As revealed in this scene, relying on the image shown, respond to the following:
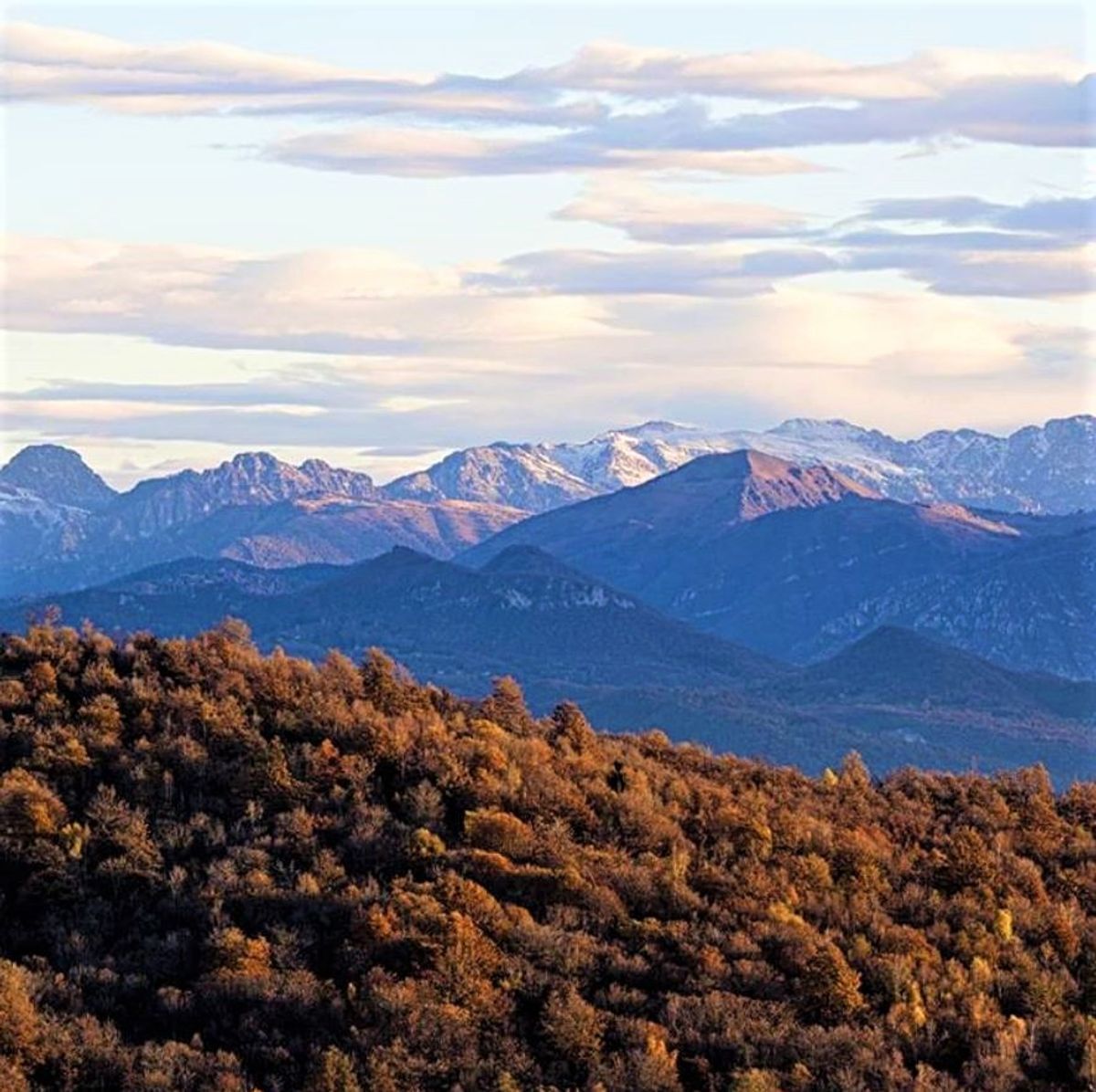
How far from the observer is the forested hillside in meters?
66.4

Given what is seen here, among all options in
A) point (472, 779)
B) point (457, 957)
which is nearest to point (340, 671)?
point (472, 779)

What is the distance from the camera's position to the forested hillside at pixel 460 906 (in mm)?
66438

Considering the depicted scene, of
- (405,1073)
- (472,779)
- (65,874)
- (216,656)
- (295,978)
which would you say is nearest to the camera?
(405,1073)

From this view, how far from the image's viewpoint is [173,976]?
69.9 metres

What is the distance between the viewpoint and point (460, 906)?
72562 millimetres

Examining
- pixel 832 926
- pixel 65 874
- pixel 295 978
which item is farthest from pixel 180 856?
pixel 832 926

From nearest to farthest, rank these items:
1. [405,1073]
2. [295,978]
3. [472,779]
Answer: [405,1073]
[295,978]
[472,779]

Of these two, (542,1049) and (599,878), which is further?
(599,878)

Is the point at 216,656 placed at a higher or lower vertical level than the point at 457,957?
higher

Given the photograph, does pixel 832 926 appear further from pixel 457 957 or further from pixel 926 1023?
pixel 457 957

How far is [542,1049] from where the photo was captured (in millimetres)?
66562

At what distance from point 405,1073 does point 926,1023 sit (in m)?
14.6

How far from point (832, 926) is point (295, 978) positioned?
1696cm

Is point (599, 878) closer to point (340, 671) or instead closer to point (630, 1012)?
point (630, 1012)
